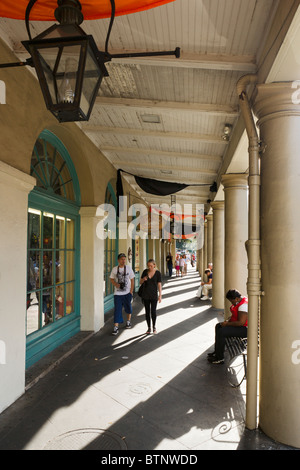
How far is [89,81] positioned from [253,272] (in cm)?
236

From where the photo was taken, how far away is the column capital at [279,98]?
302 centimetres

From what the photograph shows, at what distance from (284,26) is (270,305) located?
241 centimetres

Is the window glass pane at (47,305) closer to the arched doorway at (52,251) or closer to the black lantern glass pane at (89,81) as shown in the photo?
the arched doorway at (52,251)

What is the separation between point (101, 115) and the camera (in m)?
5.70

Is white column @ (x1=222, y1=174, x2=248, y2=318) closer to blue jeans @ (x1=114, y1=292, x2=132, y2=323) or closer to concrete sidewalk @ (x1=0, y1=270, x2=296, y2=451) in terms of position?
concrete sidewalk @ (x1=0, y1=270, x2=296, y2=451)

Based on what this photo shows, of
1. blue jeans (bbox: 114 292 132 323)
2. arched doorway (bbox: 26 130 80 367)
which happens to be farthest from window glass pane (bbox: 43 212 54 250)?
blue jeans (bbox: 114 292 132 323)

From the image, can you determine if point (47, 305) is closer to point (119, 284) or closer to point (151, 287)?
point (119, 284)

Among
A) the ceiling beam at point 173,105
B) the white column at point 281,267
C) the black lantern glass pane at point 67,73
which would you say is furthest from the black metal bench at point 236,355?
the black lantern glass pane at point 67,73

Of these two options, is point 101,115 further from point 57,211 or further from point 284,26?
point 284,26

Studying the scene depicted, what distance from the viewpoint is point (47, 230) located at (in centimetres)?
545

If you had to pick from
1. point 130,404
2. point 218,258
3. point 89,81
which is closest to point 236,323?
point 130,404

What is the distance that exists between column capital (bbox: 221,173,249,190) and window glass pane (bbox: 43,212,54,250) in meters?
3.65

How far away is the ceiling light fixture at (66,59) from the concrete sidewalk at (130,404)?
2.92 metres

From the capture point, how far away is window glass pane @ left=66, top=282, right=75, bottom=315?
636 cm
